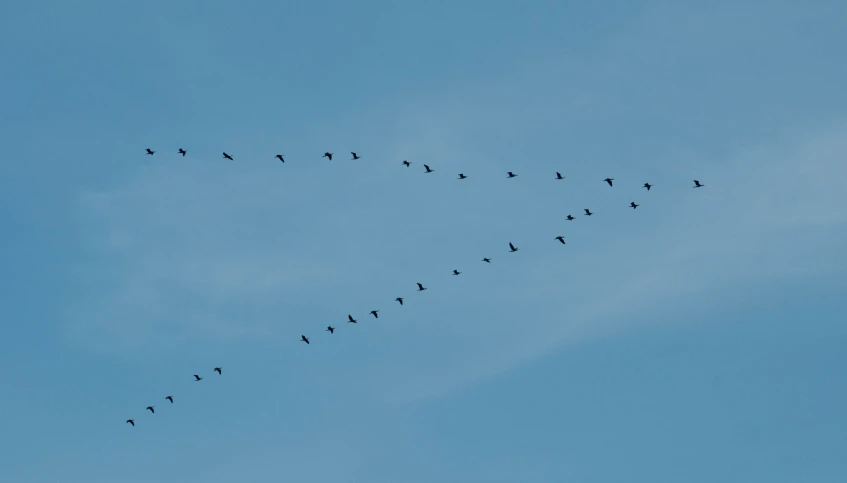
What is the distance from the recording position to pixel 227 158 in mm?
185125

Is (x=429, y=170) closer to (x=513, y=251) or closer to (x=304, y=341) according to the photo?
(x=513, y=251)

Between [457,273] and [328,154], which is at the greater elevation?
[328,154]

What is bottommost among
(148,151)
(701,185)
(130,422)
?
(130,422)

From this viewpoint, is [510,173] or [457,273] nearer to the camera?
[457,273]

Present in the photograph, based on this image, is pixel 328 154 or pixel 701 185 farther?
pixel 701 185

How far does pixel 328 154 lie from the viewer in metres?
181

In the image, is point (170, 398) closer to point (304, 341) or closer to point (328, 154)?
point (304, 341)

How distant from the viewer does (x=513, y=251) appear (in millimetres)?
192375

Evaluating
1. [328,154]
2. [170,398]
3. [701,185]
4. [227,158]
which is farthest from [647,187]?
[170,398]

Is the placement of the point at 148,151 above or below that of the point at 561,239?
above

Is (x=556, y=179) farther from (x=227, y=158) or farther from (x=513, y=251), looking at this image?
(x=227, y=158)

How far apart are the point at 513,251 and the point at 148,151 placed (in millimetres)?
46444

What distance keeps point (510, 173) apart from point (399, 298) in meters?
22.9

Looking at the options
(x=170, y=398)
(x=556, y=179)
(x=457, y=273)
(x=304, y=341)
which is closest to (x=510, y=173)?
(x=556, y=179)
